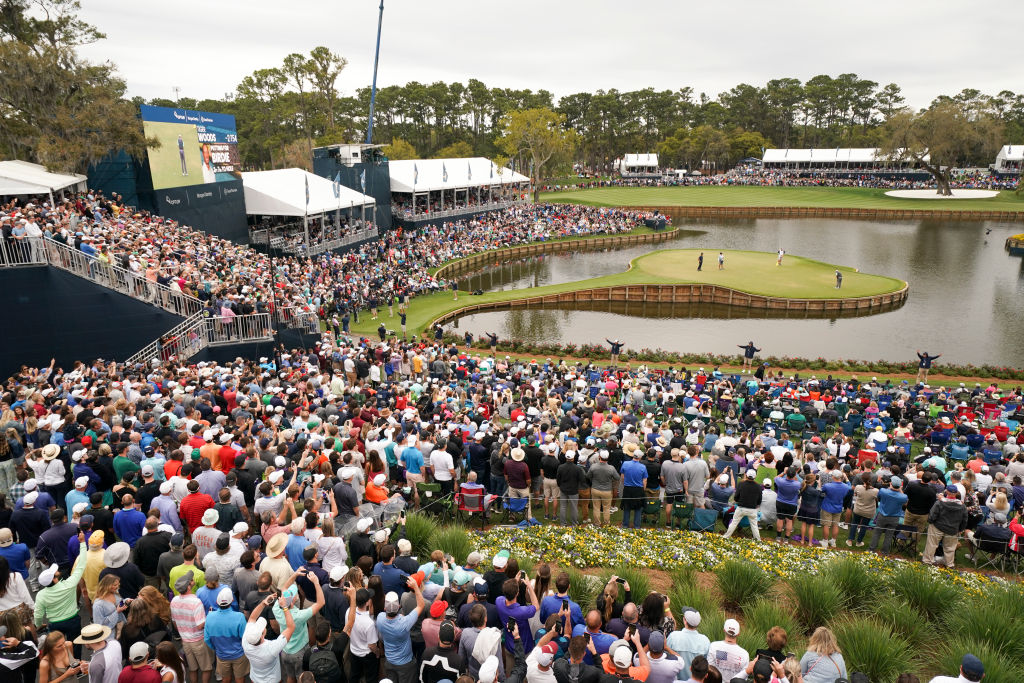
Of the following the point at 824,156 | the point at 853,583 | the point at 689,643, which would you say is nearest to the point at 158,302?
the point at 689,643

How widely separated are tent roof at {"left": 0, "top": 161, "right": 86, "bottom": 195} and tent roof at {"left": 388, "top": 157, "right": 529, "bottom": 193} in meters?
27.2

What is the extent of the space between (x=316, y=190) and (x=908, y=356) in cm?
3519

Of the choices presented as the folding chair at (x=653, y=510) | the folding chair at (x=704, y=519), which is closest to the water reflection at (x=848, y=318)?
the folding chair at (x=653, y=510)

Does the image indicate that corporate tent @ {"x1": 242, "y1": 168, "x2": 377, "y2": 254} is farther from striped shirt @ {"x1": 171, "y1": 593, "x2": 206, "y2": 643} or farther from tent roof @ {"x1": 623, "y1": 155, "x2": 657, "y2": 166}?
tent roof @ {"x1": 623, "y1": 155, "x2": 657, "y2": 166}

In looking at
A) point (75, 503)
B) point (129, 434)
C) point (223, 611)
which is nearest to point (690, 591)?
point (223, 611)

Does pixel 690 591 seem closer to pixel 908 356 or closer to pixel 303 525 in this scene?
pixel 303 525

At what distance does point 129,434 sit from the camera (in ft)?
34.3

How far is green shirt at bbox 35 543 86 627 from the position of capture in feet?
21.3

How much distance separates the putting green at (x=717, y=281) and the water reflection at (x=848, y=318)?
1847 mm

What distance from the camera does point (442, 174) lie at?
184ft

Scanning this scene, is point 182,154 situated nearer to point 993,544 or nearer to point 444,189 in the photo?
point 444,189

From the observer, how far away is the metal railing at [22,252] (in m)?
17.7

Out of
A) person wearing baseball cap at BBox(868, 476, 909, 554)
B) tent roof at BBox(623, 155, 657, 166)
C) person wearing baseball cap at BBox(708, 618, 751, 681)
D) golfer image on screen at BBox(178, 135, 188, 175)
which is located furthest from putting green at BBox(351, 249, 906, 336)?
→ tent roof at BBox(623, 155, 657, 166)

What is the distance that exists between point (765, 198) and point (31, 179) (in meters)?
86.5
